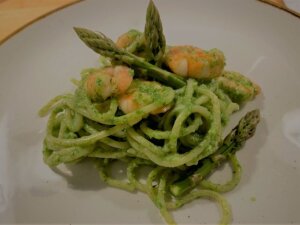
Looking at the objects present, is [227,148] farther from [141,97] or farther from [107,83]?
[107,83]

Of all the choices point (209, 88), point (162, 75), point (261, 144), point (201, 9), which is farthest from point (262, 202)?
point (201, 9)

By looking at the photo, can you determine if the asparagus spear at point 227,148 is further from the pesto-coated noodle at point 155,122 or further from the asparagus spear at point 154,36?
the asparagus spear at point 154,36

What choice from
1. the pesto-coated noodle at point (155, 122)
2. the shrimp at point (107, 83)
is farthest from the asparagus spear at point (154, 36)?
the shrimp at point (107, 83)

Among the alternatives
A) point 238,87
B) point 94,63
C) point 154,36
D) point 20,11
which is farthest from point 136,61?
point 20,11

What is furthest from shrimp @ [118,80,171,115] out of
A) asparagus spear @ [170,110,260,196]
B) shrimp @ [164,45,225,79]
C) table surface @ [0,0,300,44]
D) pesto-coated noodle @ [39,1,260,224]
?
table surface @ [0,0,300,44]

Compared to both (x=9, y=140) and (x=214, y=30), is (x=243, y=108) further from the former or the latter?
(x=9, y=140)
